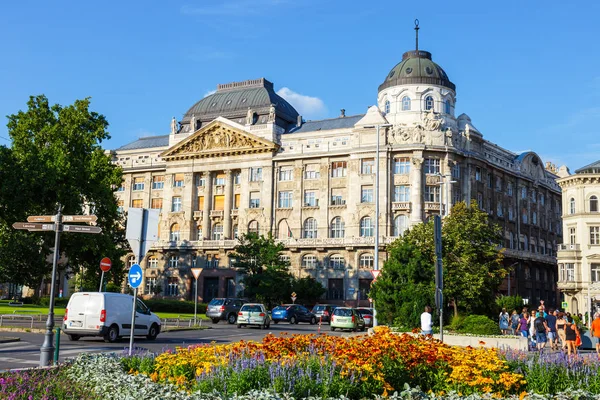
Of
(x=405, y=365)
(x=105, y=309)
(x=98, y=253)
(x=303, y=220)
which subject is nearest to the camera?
(x=405, y=365)

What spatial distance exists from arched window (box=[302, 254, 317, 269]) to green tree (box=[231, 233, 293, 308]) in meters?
5.48

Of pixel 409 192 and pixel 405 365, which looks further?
pixel 409 192

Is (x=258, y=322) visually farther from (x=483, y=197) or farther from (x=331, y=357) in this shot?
(x=483, y=197)

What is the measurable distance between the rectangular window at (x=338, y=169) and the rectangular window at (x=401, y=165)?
5.87 meters

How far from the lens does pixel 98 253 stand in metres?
49.4

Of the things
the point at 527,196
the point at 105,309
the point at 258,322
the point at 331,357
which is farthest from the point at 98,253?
the point at 527,196

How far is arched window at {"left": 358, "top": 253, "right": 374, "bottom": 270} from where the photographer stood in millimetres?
70062

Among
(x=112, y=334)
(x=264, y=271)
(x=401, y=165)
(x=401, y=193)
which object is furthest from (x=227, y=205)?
(x=112, y=334)

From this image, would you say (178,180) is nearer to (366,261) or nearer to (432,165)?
(366,261)

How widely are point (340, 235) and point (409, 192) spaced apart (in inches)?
345

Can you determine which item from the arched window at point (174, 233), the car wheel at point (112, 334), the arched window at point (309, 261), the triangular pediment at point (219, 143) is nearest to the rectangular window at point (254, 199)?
the triangular pediment at point (219, 143)

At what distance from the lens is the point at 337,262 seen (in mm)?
72500

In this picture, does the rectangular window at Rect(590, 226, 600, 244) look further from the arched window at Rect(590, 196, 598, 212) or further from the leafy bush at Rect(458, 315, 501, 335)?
the leafy bush at Rect(458, 315, 501, 335)

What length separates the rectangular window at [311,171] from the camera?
249ft
